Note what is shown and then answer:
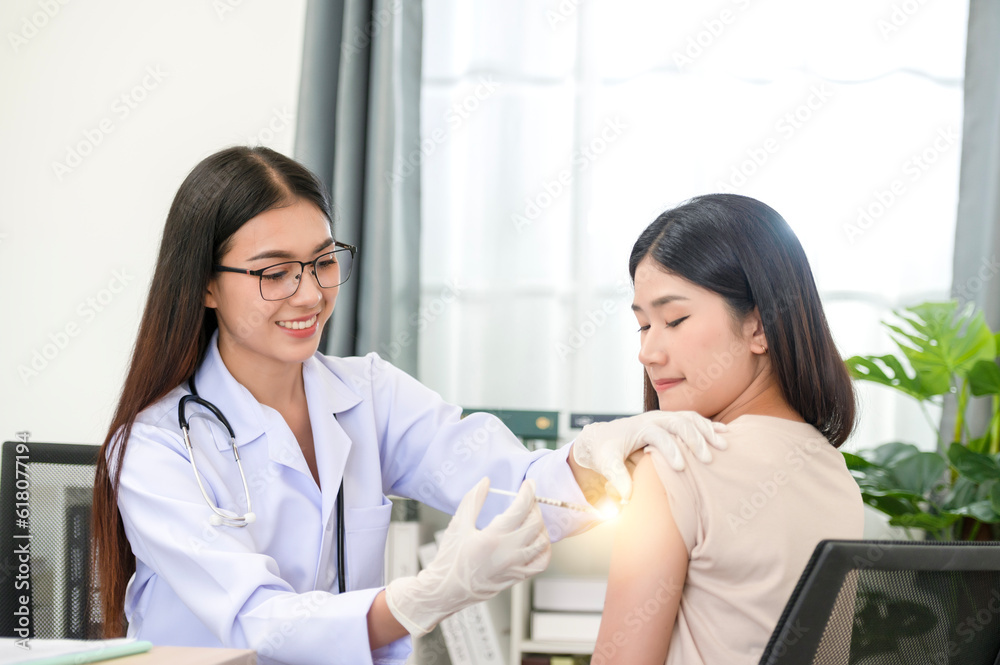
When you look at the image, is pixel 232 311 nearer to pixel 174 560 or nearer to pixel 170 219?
pixel 170 219

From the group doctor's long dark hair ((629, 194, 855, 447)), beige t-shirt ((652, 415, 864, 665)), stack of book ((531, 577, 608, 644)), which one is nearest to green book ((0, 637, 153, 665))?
beige t-shirt ((652, 415, 864, 665))

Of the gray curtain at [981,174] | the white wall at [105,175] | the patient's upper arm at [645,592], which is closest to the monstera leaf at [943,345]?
the gray curtain at [981,174]

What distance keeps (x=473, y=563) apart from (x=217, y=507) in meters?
0.42

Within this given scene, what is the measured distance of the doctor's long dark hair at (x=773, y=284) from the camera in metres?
0.99

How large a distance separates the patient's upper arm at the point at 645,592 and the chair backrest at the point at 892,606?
0.84 feet

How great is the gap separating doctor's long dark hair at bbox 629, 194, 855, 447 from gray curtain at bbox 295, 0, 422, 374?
4.39 ft

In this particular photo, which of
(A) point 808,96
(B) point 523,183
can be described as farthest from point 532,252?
(A) point 808,96

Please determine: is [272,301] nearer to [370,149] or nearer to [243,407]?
[243,407]

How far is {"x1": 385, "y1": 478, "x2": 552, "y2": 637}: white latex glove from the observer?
905 mm

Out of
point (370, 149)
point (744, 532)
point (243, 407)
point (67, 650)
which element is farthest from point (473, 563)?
point (370, 149)

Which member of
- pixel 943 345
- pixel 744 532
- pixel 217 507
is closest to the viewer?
pixel 744 532

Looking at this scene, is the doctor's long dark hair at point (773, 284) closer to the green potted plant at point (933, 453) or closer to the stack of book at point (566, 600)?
the green potted plant at point (933, 453)

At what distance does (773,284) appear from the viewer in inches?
39.1

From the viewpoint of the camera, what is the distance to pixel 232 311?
48.6 inches
